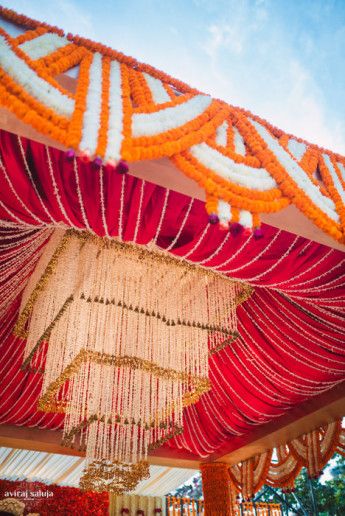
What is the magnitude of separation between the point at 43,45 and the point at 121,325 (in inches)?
84.3

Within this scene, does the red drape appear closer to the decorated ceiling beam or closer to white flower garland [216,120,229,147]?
the decorated ceiling beam

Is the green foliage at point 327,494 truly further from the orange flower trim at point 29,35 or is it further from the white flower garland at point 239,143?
the orange flower trim at point 29,35

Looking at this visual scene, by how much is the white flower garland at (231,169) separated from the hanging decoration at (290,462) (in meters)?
3.76

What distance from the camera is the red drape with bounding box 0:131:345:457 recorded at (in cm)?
211

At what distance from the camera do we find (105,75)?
180 centimetres

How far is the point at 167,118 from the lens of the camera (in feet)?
5.65

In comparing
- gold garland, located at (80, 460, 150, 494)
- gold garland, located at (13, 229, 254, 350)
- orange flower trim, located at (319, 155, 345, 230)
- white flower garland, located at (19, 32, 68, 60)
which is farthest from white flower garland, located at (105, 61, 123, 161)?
gold garland, located at (80, 460, 150, 494)

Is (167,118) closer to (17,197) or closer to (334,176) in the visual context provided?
(17,197)

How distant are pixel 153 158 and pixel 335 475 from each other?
1385 centimetres

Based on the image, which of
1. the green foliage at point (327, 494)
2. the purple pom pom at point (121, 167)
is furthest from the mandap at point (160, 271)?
the green foliage at point (327, 494)

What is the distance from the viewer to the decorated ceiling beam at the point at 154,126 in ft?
4.89

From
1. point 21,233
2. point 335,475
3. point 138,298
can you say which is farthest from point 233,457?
point 335,475

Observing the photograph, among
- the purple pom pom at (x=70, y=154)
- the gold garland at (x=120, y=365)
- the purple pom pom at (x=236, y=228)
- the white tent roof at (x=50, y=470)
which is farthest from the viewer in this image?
the white tent roof at (x=50, y=470)

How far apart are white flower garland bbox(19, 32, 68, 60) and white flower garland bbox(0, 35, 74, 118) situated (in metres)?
0.10
